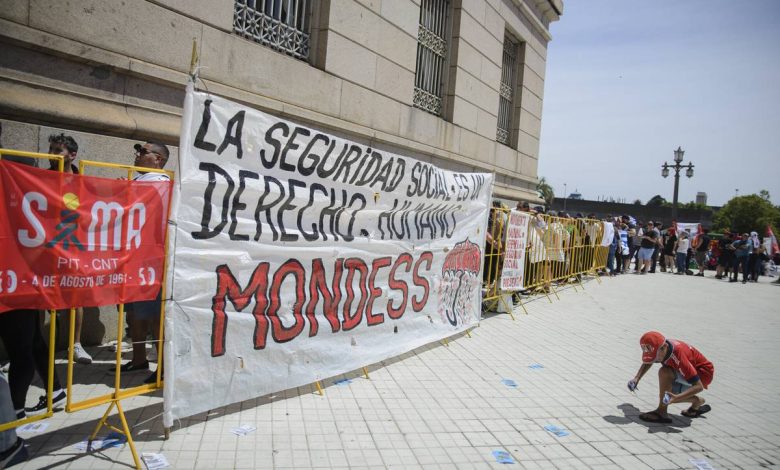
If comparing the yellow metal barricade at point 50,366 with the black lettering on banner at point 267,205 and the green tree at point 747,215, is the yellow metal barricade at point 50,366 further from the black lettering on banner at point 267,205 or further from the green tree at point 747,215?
the green tree at point 747,215

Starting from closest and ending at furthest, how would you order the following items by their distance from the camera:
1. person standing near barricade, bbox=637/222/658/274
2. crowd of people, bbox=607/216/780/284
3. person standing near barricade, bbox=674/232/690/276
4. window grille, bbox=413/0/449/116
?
window grille, bbox=413/0/449/116 → crowd of people, bbox=607/216/780/284 → person standing near barricade, bbox=637/222/658/274 → person standing near barricade, bbox=674/232/690/276

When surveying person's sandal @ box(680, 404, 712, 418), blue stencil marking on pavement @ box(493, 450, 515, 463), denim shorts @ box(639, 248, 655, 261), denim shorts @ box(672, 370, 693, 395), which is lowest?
blue stencil marking on pavement @ box(493, 450, 515, 463)

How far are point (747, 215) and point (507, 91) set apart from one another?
2044 inches

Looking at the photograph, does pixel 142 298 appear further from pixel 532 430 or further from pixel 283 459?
pixel 532 430

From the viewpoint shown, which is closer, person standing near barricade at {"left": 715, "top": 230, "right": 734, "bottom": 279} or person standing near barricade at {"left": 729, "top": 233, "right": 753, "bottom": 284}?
person standing near barricade at {"left": 729, "top": 233, "right": 753, "bottom": 284}

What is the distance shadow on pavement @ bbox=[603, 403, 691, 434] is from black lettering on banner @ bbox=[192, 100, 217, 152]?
4.24 meters

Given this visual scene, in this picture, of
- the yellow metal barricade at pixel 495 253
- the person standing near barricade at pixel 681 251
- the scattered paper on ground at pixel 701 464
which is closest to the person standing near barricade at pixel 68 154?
the scattered paper on ground at pixel 701 464

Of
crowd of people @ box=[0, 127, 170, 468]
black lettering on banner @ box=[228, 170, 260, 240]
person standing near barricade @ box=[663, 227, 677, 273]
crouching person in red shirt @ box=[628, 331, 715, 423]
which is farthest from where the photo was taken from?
person standing near barricade @ box=[663, 227, 677, 273]

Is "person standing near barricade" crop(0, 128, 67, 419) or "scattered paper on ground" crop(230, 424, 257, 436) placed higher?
"person standing near barricade" crop(0, 128, 67, 419)

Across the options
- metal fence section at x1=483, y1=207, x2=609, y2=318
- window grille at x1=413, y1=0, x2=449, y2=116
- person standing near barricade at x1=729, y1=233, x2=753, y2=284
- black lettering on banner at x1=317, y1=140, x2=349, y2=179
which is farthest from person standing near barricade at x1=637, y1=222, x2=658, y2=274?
black lettering on banner at x1=317, y1=140, x2=349, y2=179

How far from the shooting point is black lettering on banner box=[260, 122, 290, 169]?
4035 millimetres

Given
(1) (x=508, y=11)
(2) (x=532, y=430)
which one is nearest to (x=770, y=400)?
(2) (x=532, y=430)

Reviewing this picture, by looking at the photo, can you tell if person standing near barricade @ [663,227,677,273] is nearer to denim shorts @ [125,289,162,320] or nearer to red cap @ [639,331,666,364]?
red cap @ [639,331,666,364]

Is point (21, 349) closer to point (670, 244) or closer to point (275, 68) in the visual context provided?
point (275, 68)
